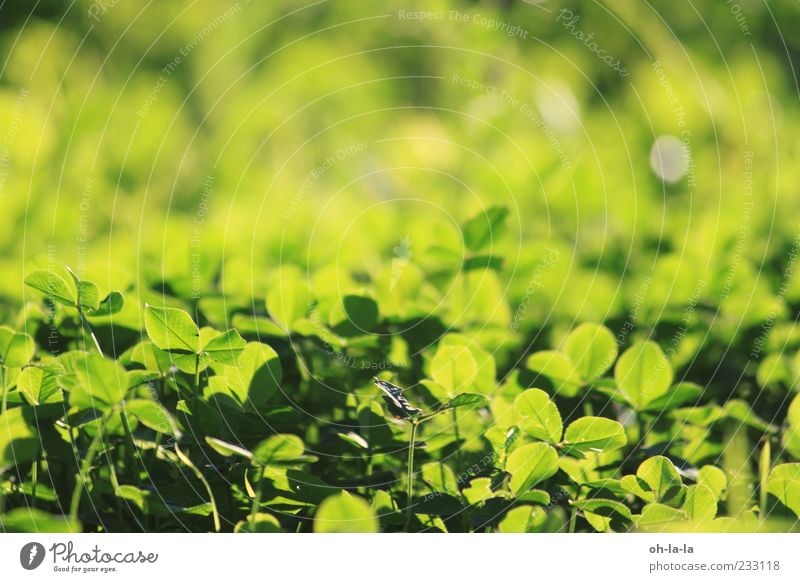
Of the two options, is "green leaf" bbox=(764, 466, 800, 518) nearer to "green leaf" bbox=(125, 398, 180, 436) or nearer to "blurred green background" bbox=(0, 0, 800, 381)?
"blurred green background" bbox=(0, 0, 800, 381)

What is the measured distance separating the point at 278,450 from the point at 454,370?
0.17m

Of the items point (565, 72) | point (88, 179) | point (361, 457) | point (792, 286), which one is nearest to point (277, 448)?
point (361, 457)

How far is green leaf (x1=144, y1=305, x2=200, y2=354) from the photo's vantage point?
0.61 m

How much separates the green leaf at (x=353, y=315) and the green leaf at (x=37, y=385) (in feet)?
0.79

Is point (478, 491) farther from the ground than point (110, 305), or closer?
closer

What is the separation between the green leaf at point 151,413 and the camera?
0.59 metres

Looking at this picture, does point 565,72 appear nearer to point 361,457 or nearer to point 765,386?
point 765,386

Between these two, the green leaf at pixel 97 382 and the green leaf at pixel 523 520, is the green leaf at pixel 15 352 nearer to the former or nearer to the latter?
the green leaf at pixel 97 382

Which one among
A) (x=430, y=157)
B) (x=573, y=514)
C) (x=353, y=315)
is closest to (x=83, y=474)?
(x=353, y=315)

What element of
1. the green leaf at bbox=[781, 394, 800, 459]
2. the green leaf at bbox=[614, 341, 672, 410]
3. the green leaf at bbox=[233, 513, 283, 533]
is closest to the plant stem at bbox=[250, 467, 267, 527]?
the green leaf at bbox=[233, 513, 283, 533]
